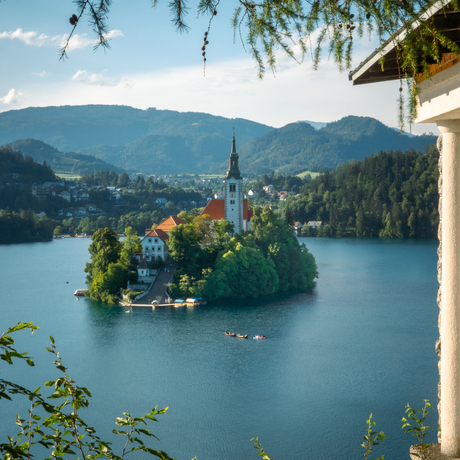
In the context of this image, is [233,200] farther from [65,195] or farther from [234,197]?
[65,195]

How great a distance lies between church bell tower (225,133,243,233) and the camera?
124ft

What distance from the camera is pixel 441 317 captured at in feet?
10.9

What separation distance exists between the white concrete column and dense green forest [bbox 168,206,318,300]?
27171mm

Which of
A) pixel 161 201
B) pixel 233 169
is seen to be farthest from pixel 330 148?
pixel 233 169

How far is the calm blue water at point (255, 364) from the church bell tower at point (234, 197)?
25.2 feet

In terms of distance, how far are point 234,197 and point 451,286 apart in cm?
3491

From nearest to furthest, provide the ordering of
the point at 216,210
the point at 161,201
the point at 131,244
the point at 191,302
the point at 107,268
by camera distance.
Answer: the point at 191,302 → the point at 107,268 → the point at 131,244 → the point at 216,210 → the point at 161,201

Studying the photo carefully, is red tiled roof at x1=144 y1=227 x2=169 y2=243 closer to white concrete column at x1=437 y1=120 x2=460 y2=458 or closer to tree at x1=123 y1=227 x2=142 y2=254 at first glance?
tree at x1=123 y1=227 x2=142 y2=254

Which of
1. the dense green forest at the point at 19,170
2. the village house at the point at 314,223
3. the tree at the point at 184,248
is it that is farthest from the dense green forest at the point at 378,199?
the dense green forest at the point at 19,170

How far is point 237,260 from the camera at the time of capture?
31.3 meters

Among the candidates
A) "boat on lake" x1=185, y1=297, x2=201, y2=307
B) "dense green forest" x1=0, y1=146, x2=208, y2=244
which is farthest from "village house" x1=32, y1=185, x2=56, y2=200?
"boat on lake" x1=185, y1=297, x2=201, y2=307

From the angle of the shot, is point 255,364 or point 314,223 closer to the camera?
point 255,364

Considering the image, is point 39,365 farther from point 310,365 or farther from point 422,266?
point 422,266

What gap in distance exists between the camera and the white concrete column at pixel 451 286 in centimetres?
320
